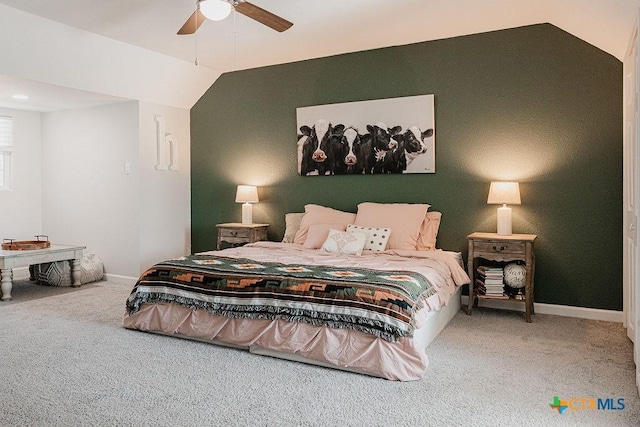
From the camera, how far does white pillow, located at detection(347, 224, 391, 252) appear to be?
4.44m

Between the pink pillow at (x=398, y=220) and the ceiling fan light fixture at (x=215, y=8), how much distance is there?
238cm

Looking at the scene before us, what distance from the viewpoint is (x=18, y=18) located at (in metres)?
3.92

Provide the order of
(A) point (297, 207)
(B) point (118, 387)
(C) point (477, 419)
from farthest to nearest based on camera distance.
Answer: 1. (A) point (297, 207)
2. (B) point (118, 387)
3. (C) point (477, 419)

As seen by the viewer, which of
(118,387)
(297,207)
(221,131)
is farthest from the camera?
(221,131)

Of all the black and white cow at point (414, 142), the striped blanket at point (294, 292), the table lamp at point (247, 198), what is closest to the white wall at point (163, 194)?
the table lamp at point (247, 198)

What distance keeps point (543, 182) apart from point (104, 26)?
13.3 feet

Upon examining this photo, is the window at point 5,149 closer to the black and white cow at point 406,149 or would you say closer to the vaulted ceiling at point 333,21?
the vaulted ceiling at point 333,21

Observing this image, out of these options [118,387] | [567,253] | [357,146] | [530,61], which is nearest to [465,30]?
[530,61]

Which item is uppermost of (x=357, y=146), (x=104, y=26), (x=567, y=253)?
(x=104, y=26)

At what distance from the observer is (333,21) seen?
420 cm

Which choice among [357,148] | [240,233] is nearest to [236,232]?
[240,233]

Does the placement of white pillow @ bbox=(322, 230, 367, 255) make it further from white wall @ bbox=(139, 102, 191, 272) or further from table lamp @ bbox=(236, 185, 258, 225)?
white wall @ bbox=(139, 102, 191, 272)

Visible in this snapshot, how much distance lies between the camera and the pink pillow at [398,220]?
4516mm

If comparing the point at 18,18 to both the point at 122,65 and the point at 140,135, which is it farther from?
the point at 140,135
